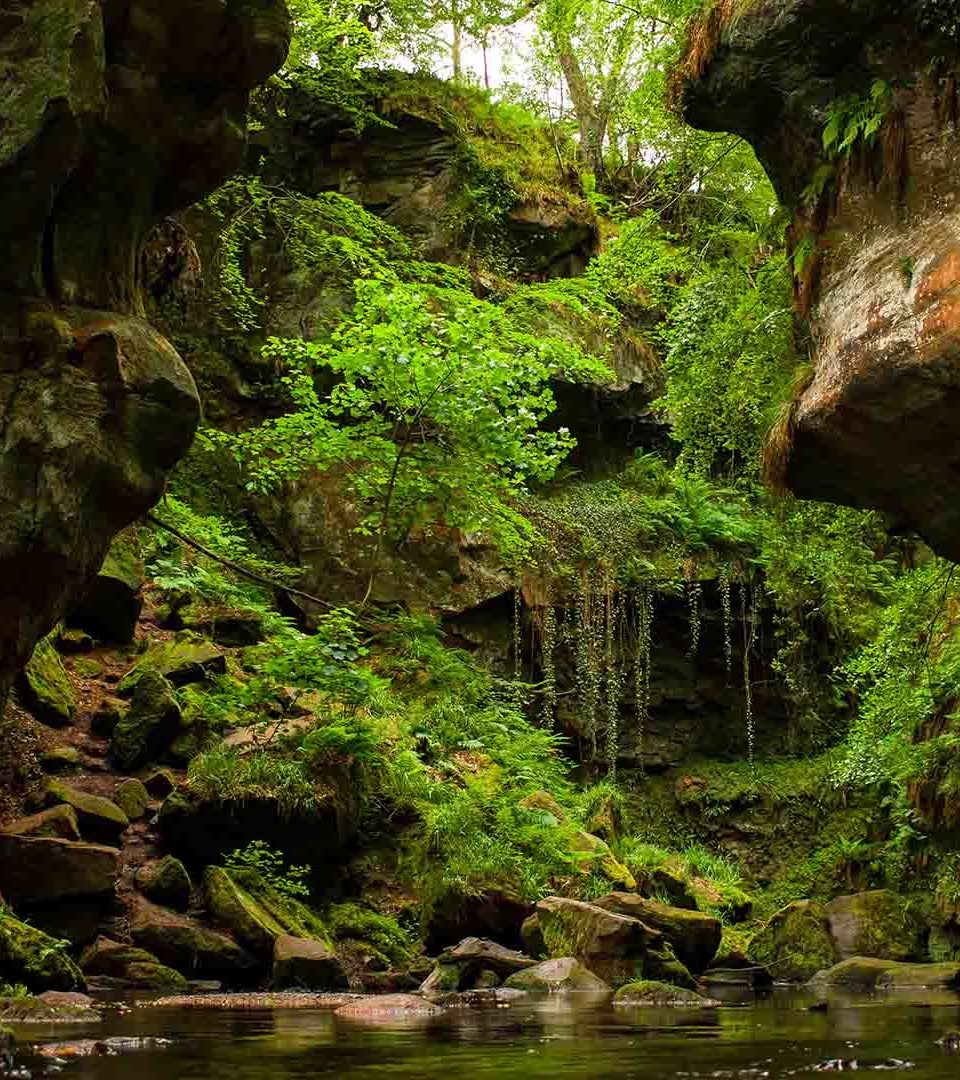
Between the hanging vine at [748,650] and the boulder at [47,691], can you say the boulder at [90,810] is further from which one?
the hanging vine at [748,650]

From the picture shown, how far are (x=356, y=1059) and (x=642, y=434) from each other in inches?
790

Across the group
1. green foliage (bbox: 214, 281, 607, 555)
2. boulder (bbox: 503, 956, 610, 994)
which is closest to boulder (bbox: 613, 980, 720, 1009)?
boulder (bbox: 503, 956, 610, 994)

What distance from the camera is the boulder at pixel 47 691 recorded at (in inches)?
502

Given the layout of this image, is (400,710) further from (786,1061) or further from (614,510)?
(786,1061)

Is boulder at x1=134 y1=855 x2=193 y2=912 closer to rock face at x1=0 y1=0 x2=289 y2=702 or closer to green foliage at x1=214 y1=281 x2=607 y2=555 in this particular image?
rock face at x1=0 y1=0 x2=289 y2=702

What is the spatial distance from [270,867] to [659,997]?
14.2 feet

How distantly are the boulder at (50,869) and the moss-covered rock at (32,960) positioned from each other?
0.73 metres

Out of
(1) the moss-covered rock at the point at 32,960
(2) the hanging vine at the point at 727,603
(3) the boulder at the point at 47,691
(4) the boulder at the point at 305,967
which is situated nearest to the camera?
(1) the moss-covered rock at the point at 32,960

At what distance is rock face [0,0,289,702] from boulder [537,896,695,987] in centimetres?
592

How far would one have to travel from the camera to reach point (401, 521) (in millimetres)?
13672

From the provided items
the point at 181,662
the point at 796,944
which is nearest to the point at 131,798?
the point at 181,662

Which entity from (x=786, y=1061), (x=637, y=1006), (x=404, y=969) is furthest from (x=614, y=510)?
(x=786, y=1061)

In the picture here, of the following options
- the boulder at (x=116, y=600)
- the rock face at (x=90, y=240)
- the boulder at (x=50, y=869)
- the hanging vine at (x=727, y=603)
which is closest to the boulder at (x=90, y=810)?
the boulder at (x=50, y=869)

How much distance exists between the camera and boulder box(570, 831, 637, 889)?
14727mm
